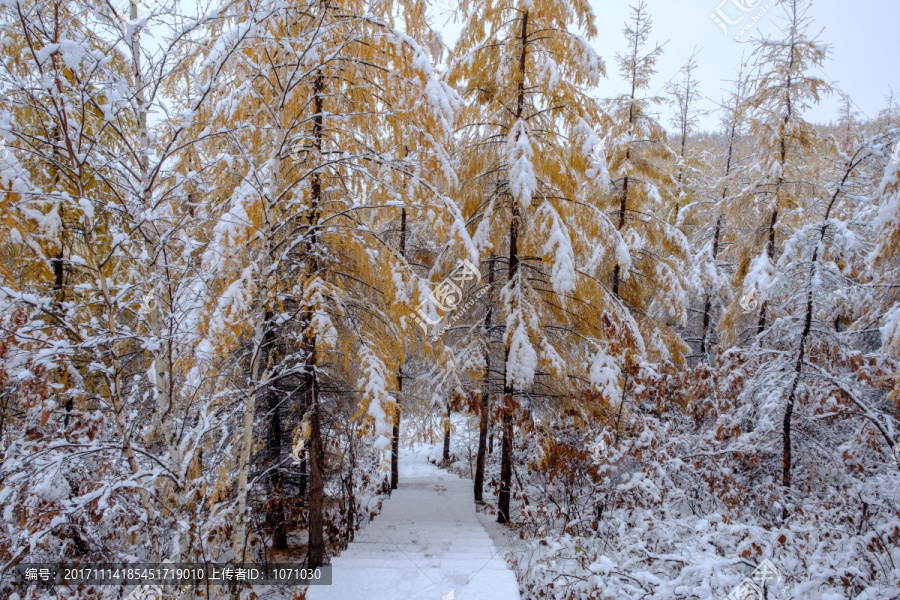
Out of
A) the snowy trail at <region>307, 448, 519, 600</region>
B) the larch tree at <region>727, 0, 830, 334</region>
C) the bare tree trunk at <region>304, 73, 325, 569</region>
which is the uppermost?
the larch tree at <region>727, 0, 830, 334</region>

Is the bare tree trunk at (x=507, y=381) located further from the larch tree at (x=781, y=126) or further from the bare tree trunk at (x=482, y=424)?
the larch tree at (x=781, y=126)

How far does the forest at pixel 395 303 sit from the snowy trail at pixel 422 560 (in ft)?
0.69

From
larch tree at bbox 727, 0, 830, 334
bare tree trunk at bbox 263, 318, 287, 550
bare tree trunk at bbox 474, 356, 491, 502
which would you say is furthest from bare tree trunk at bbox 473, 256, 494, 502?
larch tree at bbox 727, 0, 830, 334

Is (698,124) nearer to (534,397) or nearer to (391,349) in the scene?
(534,397)

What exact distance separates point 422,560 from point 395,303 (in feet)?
12.0

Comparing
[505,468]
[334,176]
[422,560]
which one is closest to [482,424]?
[505,468]

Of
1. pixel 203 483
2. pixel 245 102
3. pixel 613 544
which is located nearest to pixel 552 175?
pixel 245 102

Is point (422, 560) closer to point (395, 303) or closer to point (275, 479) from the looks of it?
point (395, 303)

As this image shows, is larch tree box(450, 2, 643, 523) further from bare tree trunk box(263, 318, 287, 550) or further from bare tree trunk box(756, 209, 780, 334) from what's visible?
bare tree trunk box(756, 209, 780, 334)

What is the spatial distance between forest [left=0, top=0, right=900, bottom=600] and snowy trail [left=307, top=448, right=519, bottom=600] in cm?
21

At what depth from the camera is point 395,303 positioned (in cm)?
511

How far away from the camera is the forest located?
12.6 feet

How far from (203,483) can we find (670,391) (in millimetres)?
8356

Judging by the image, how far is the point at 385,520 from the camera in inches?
312
